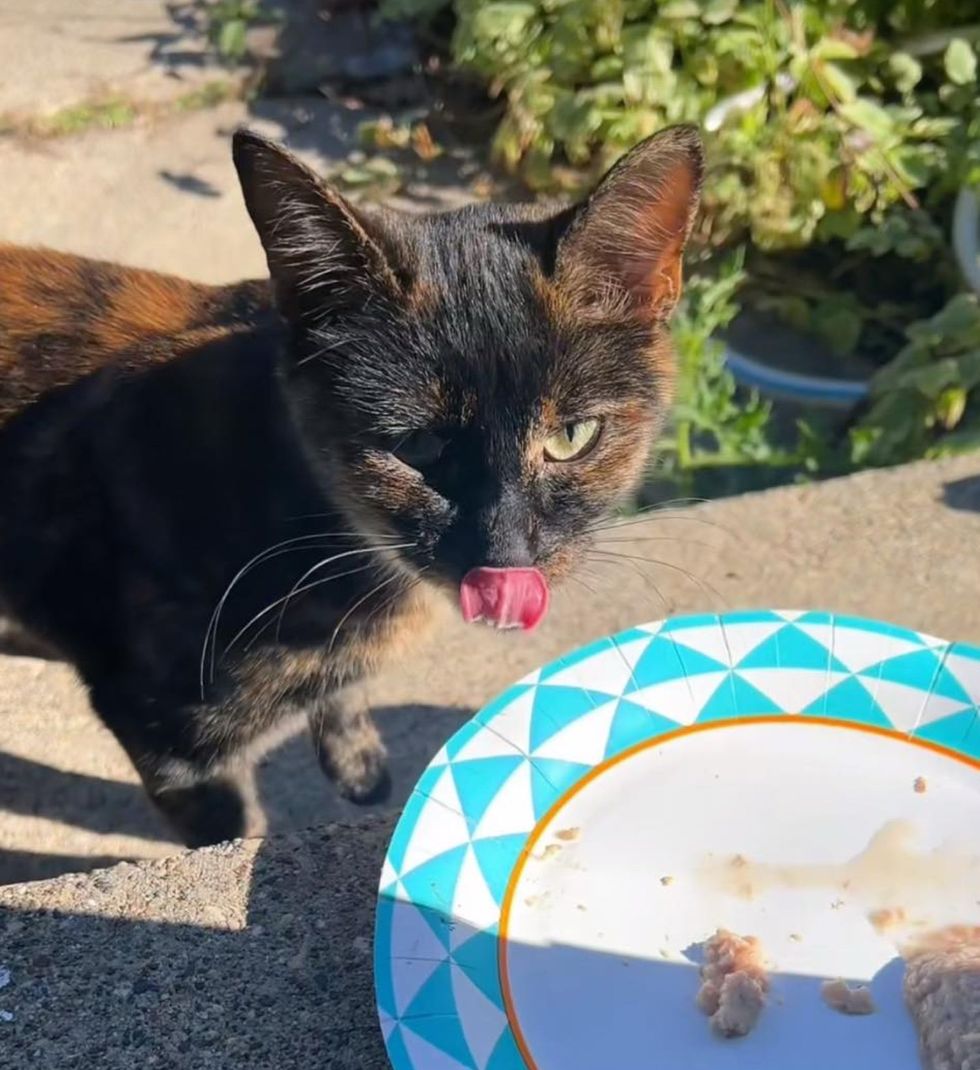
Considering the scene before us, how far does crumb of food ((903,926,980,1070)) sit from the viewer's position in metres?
1.30

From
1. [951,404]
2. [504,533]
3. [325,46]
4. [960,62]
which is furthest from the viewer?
[325,46]

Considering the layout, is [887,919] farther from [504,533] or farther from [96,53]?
[96,53]

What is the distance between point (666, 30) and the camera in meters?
3.53

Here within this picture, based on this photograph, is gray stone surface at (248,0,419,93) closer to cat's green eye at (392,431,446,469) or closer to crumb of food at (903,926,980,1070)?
cat's green eye at (392,431,446,469)

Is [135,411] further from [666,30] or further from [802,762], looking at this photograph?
[666,30]

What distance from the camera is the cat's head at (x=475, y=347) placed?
5.03ft

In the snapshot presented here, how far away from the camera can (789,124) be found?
136 inches

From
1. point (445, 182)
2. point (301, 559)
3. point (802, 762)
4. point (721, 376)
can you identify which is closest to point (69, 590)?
point (301, 559)

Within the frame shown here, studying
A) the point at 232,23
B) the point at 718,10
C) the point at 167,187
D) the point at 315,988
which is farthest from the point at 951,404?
the point at 232,23

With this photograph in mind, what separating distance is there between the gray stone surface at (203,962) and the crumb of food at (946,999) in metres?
0.58

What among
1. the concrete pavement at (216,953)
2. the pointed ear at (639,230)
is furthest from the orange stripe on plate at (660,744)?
the pointed ear at (639,230)

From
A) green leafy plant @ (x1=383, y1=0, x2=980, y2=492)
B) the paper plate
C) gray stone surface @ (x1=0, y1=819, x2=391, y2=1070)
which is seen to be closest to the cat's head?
the paper plate

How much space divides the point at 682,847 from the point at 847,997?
247 mm

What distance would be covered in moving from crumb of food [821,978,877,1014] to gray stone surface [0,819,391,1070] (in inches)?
19.5
